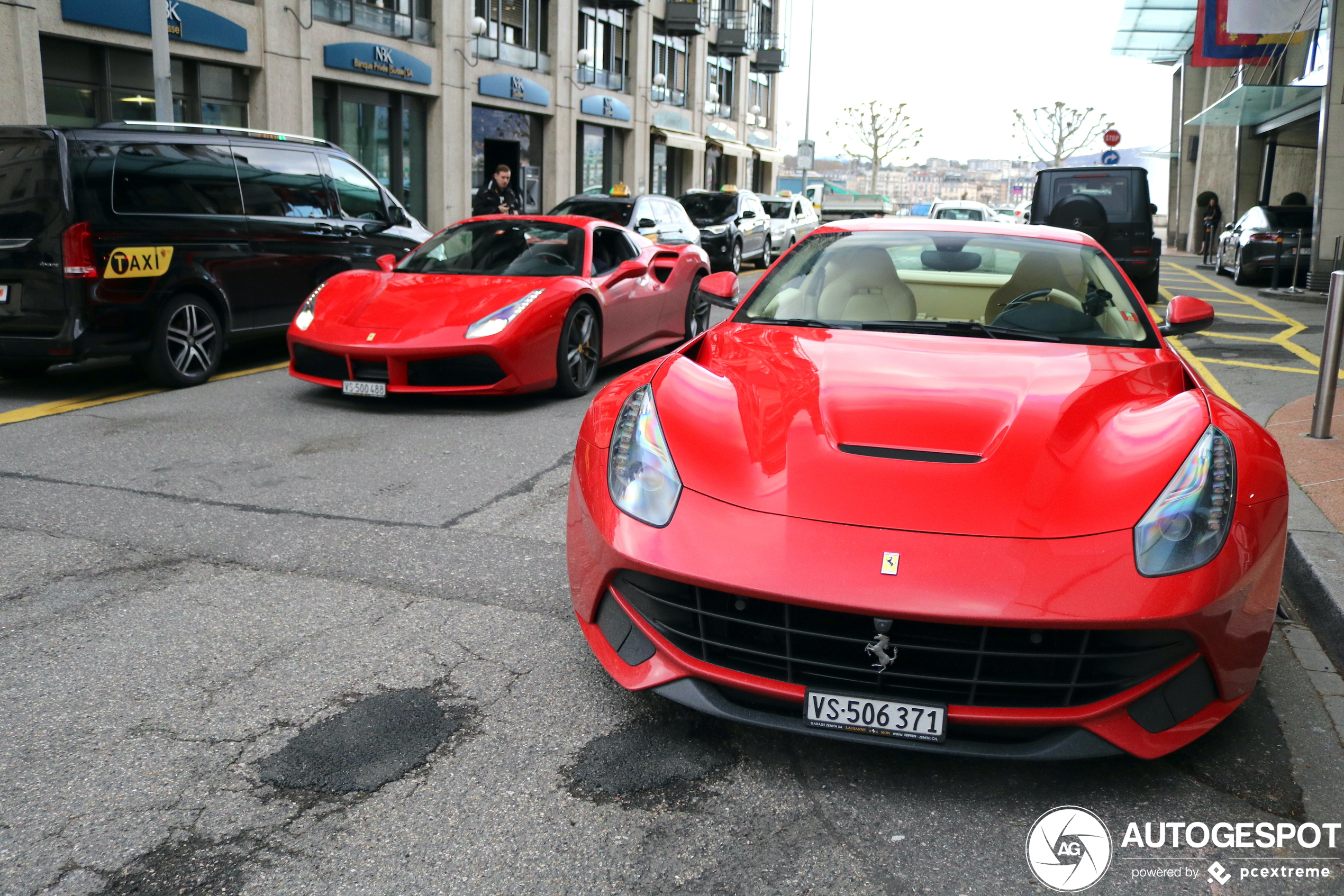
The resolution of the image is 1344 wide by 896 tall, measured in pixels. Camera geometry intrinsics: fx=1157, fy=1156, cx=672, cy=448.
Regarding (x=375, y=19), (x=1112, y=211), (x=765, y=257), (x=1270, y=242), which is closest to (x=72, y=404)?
(x=1112, y=211)

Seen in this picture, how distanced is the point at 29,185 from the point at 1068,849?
7.57 meters

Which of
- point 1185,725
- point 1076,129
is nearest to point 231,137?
point 1185,725

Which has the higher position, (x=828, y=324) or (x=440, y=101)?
(x=440, y=101)

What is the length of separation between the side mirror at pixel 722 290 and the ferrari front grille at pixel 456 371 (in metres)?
2.51

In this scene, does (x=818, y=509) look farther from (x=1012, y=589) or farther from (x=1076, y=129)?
(x=1076, y=129)

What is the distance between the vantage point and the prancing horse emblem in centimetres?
256

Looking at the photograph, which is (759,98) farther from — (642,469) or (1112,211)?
(642,469)

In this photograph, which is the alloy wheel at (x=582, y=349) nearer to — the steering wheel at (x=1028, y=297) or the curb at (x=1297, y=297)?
the steering wheel at (x=1028, y=297)

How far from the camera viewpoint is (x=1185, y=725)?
8.70 feet

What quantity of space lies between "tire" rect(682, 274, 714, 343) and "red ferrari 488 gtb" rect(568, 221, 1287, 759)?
21.8ft

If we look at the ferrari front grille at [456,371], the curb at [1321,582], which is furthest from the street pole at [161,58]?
the curb at [1321,582]

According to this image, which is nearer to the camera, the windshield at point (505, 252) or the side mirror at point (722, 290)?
the side mirror at point (722, 290)

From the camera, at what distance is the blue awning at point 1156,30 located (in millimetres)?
35125

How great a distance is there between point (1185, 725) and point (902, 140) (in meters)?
83.5
